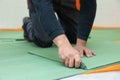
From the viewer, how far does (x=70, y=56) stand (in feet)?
3.12

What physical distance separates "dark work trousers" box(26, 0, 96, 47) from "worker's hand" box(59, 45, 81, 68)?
0.26 feet

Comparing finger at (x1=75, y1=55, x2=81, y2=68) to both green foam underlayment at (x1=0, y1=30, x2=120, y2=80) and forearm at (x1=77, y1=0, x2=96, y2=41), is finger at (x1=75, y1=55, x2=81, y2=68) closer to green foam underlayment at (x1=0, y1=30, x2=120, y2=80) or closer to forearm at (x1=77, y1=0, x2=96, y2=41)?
green foam underlayment at (x1=0, y1=30, x2=120, y2=80)

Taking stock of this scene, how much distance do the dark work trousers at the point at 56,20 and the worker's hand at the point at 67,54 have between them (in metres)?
0.03

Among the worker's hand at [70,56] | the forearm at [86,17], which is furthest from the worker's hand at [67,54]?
the forearm at [86,17]

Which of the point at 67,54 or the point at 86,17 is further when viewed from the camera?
the point at 86,17

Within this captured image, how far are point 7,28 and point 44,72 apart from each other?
1.42m

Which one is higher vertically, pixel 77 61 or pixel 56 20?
pixel 56 20

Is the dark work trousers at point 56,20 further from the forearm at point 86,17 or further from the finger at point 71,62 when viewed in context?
the finger at point 71,62

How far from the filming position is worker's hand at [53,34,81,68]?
0.95m

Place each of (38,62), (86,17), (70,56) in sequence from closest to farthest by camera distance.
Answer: (70,56) < (38,62) < (86,17)

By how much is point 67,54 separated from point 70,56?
1 centimetres

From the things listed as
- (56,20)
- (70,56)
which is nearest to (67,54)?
(70,56)

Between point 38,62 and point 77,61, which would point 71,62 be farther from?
point 38,62

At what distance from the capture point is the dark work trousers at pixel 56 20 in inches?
40.6
